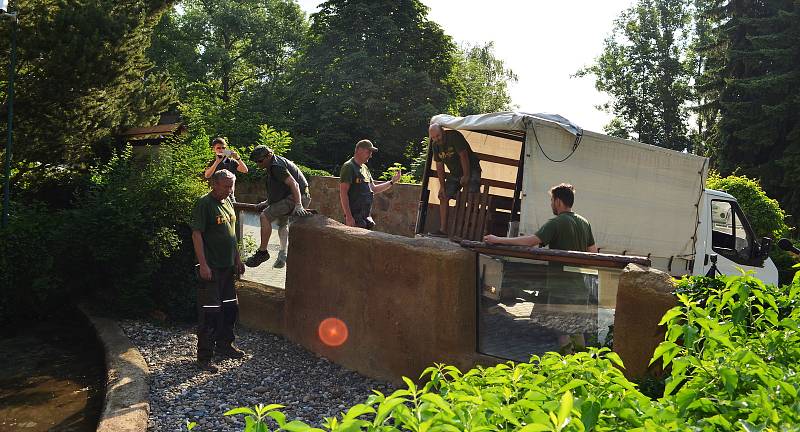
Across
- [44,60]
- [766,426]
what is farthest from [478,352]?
[44,60]

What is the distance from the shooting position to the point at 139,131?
1702 centimetres

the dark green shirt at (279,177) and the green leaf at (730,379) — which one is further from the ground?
the dark green shirt at (279,177)

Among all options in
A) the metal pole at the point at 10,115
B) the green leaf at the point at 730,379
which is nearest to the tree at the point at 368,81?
the metal pole at the point at 10,115

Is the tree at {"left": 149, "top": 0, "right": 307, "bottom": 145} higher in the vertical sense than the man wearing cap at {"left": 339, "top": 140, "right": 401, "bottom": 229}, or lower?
higher

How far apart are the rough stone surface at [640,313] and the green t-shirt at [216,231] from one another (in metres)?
3.72

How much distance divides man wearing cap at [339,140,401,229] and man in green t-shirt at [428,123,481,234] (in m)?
1.11

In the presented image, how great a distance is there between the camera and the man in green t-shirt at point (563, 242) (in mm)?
5223

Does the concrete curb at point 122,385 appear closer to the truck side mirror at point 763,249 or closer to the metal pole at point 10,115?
the metal pole at point 10,115

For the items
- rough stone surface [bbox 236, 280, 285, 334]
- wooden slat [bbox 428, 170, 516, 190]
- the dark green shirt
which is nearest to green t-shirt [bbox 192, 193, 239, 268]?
the dark green shirt

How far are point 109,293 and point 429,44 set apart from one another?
91.1ft

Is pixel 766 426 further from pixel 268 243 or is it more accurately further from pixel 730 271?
pixel 730 271

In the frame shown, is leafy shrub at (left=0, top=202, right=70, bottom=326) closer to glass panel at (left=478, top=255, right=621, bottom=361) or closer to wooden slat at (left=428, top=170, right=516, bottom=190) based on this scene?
wooden slat at (left=428, top=170, right=516, bottom=190)

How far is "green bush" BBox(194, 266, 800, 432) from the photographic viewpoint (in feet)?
5.22

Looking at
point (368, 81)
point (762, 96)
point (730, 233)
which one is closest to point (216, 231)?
point (730, 233)
